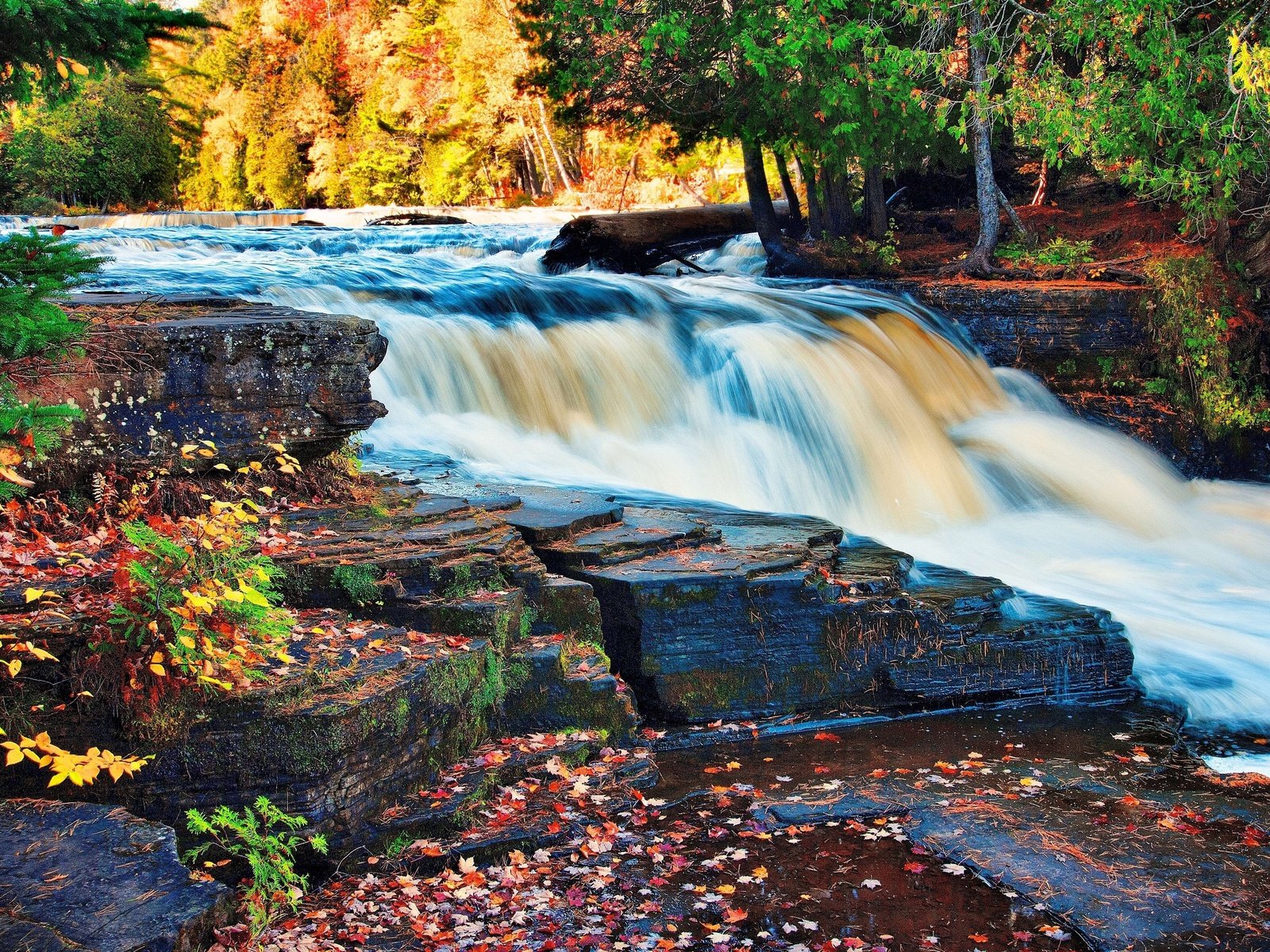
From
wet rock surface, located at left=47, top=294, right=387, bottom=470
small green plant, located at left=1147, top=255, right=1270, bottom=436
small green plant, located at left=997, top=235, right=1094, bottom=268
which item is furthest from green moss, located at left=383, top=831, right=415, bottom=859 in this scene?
small green plant, located at left=997, top=235, right=1094, bottom=268

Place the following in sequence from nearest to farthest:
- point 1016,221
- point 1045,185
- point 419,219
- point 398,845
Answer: point 398,845 < point 1016,221 < point 1045,185 < point 419,219

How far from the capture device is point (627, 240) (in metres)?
17.3

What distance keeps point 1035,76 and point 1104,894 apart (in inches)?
437

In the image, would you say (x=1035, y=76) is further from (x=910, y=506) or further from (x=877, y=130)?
(x=910, y=506)

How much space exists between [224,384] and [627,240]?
36.6 ft

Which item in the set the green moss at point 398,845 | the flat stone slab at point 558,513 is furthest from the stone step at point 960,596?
the green moss at point 398,845

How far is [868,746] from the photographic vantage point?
6.52 metres

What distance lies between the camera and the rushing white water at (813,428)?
31.4 feet

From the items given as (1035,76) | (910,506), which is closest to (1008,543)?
(910,506)

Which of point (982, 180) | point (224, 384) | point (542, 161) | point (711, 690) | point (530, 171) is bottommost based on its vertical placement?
point (711, 690)

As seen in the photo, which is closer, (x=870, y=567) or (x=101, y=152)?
(x=870, y=567)

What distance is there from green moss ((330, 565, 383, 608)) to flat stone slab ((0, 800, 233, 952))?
191 cm

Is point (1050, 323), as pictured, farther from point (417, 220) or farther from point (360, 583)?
point (417, 220)

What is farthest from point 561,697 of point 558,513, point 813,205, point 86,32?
point 813,205
